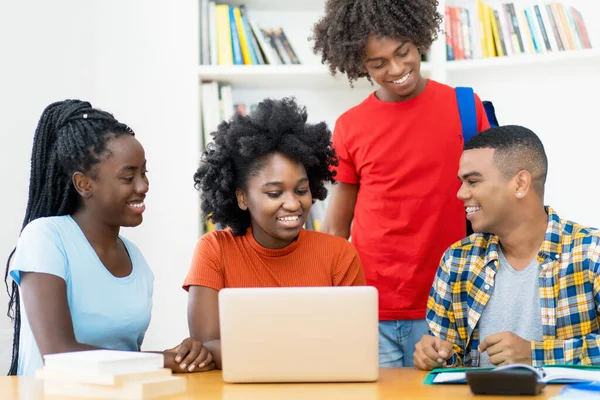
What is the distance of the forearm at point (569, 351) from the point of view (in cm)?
179

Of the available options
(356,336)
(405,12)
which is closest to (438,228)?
(405,12)

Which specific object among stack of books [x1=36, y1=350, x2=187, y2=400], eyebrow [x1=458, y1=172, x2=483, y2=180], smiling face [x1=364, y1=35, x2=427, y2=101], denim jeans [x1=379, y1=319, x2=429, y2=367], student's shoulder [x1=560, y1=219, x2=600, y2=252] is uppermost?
smiling face [x1=364, y1=35, x2=427, y2=101]

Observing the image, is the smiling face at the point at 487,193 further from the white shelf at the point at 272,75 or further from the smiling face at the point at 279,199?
the white shelf at the point at 272,75

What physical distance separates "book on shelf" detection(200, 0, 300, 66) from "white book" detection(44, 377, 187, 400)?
187 centimetres

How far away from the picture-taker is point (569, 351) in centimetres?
183

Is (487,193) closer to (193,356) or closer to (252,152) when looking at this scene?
(252,152)

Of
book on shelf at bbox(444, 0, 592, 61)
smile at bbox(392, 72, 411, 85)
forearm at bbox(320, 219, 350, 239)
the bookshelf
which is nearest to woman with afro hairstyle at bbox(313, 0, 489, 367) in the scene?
smile at bbox(392, 72, 411, 85)

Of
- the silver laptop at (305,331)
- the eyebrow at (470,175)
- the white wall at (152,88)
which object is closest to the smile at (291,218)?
the eyebrow at (470,175)

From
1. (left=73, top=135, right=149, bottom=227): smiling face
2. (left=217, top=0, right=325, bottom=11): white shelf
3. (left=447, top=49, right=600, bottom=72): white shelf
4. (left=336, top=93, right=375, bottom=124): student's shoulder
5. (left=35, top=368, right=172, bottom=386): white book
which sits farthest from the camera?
(left=217, top=0, right=325, bottom=11): white shelf

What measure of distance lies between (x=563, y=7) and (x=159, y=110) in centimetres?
160

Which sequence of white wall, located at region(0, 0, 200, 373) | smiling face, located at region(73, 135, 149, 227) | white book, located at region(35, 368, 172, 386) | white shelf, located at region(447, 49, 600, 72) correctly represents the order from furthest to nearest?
white wall, located at region(0, 0, 200, 373)
white shelf, located at region(447, 49, 600, 72)
smiling face, located at region(73, 135, 149, 227)
white book, located at region(35, 368, 172, 386)

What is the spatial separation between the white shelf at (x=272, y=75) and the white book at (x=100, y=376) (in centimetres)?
179

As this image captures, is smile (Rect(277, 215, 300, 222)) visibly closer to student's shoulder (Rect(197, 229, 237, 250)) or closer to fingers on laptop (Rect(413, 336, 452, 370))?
student's shoulder (Rect(197, 229, 237, 250))

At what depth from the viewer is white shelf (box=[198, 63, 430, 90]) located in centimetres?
306
